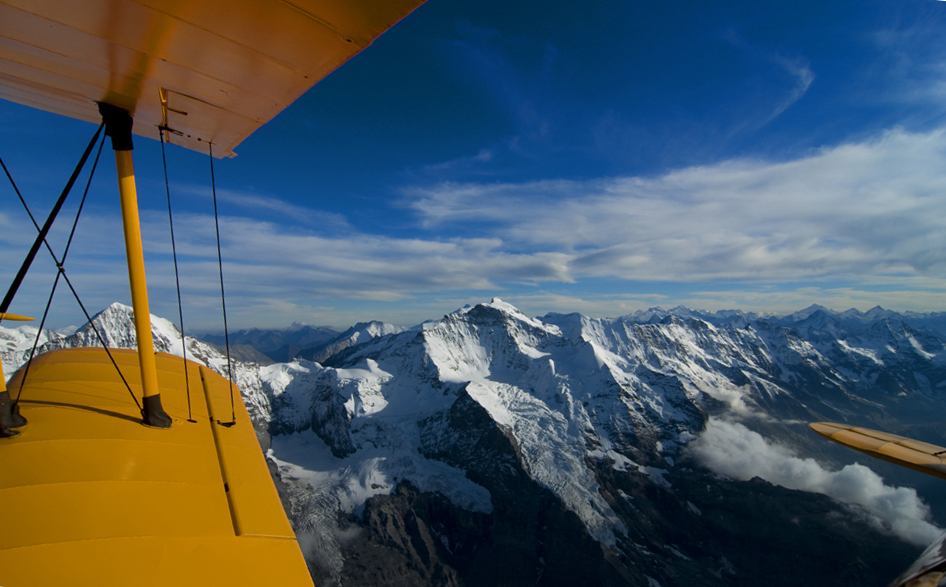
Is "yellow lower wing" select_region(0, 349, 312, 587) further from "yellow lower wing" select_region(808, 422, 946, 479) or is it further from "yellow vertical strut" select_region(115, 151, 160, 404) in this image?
"yellow lower wing" select_region(808, 422, 946, 479)

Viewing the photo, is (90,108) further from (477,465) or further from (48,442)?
(477,465)

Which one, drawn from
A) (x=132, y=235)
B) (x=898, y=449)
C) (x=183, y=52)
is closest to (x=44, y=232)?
(x=132, y=235)

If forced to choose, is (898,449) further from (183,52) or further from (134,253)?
(134,253)

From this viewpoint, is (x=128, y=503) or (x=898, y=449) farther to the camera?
(x=898, y=449)

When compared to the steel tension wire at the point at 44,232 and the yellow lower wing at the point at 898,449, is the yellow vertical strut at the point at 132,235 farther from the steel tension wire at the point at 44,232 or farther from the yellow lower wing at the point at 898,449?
the yellow lower wing at the point at 898,449

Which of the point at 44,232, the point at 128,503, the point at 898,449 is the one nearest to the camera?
the point at 128,503

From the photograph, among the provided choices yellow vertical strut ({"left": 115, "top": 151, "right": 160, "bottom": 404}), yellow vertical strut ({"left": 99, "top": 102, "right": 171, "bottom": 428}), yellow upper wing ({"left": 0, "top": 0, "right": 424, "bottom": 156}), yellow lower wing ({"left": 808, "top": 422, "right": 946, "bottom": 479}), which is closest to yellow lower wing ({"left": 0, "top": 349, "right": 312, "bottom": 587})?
yellow vertical strut ({"left": 99, "top": 102, "right": 171, "bottom": 428})
